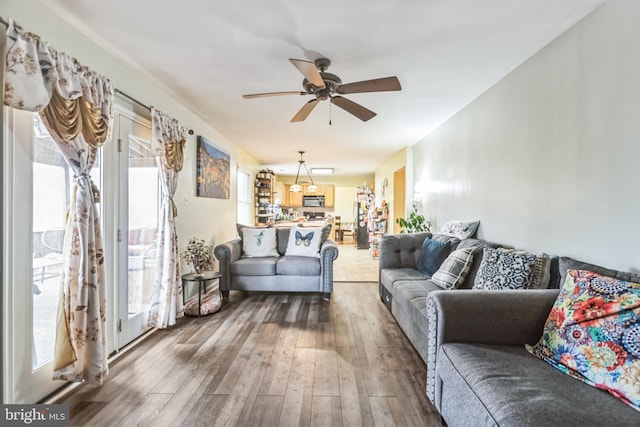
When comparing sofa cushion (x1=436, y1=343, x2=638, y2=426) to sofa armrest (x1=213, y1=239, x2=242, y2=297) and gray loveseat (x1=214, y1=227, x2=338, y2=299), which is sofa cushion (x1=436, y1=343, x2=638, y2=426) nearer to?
gray loveseat (x1=214, y1=227, x2=338, y2=299)

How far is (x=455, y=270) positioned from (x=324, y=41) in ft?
7.13

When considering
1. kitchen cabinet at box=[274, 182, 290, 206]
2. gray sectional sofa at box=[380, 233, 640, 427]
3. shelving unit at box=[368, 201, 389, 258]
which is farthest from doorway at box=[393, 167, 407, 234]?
gray sectional sofa at box=[380, 233, 640, 427]

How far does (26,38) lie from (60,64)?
189mm

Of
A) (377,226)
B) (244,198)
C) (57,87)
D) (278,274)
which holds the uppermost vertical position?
(57,87)

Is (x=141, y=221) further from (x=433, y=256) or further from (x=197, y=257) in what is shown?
(x=433, y=256)

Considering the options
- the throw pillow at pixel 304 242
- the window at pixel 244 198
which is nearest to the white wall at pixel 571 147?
the throw pillow at pixel 304 242

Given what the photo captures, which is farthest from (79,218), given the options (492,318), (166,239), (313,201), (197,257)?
(313,201)

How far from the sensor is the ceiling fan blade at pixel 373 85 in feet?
7.22

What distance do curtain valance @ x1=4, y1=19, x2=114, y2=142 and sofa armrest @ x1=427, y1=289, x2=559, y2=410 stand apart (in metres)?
2.48

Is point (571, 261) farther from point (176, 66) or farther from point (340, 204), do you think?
point (340, 204)

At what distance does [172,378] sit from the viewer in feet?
6.82

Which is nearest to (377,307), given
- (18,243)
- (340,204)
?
(18,243)

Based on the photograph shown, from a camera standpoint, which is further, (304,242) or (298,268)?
(304,242)

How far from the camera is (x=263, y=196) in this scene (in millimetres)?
7770
